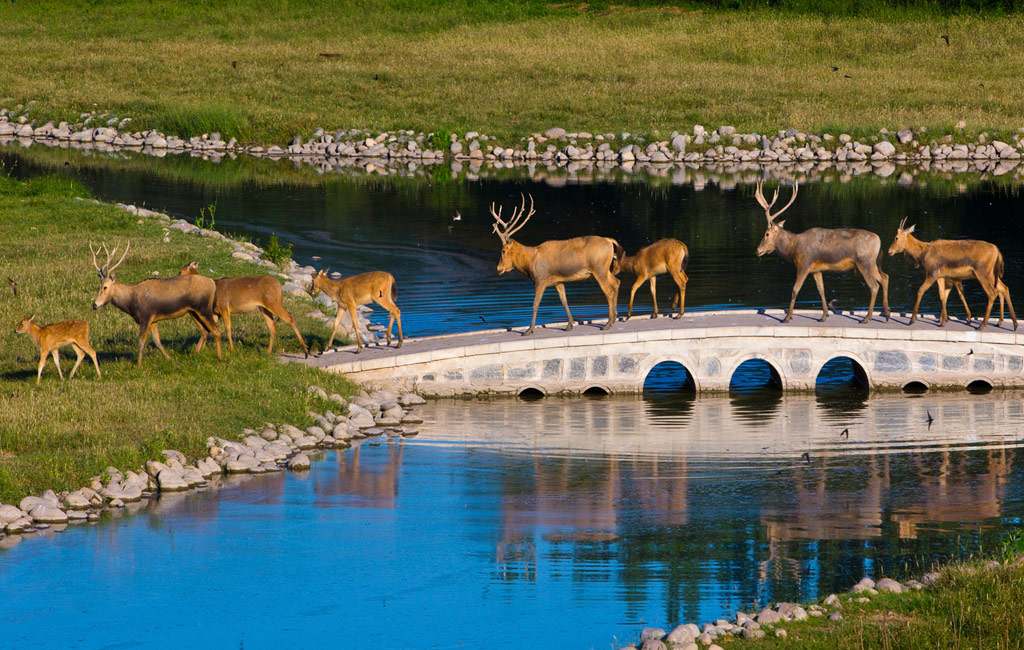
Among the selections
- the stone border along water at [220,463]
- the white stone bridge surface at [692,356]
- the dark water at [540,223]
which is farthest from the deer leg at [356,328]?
the dark water at [540,223]

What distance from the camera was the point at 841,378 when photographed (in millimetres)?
24219

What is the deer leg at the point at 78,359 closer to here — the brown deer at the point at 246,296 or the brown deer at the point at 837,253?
the brown deer at the point at 246,296

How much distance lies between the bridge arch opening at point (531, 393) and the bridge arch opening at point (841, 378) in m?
4.44

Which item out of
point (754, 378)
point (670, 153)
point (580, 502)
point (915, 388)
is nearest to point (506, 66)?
point (670, 153)

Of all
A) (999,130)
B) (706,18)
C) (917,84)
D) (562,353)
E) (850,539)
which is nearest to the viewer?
(850,539)

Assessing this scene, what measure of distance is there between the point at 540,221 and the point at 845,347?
17.8m

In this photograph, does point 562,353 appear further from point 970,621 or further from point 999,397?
point 970,621

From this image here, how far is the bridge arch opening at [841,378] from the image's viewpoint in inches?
921

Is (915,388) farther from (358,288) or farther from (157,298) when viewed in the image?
(157,298)

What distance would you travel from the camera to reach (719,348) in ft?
74.9

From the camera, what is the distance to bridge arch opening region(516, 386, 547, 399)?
22.6 metres

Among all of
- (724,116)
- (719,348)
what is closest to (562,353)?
(719,348)

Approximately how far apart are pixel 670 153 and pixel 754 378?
28526mm

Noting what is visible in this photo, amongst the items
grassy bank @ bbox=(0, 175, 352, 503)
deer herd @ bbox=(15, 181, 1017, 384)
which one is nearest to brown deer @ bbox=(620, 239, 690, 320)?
deer herd @ bbox=(15, 181, 1017, 384)
